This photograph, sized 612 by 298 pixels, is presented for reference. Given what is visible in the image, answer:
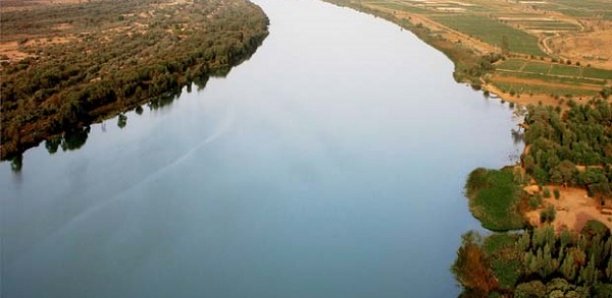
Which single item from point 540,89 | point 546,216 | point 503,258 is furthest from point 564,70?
point 503,258

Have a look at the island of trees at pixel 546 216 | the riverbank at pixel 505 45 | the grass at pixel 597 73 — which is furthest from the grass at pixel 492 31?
the island of trees at pixel 546 216

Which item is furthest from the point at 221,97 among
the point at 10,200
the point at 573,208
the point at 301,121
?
the point at 573,208

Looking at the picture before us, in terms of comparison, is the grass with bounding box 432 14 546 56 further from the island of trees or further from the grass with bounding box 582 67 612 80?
the island of trees

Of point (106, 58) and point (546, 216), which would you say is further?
point (106, 58)

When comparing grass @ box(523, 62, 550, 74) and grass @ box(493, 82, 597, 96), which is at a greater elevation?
grass @ box(523, 62, 550, 74)

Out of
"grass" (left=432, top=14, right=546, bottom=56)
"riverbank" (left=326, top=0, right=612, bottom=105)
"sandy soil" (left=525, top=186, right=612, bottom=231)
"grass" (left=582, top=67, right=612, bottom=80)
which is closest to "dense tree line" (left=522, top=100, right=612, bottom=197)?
"sandy soil" (left=525, top=186, right=612, bottom=231)

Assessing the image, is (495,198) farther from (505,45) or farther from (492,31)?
(492,31)

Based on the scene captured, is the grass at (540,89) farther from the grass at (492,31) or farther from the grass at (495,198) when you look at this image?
the grass at (495,198)
